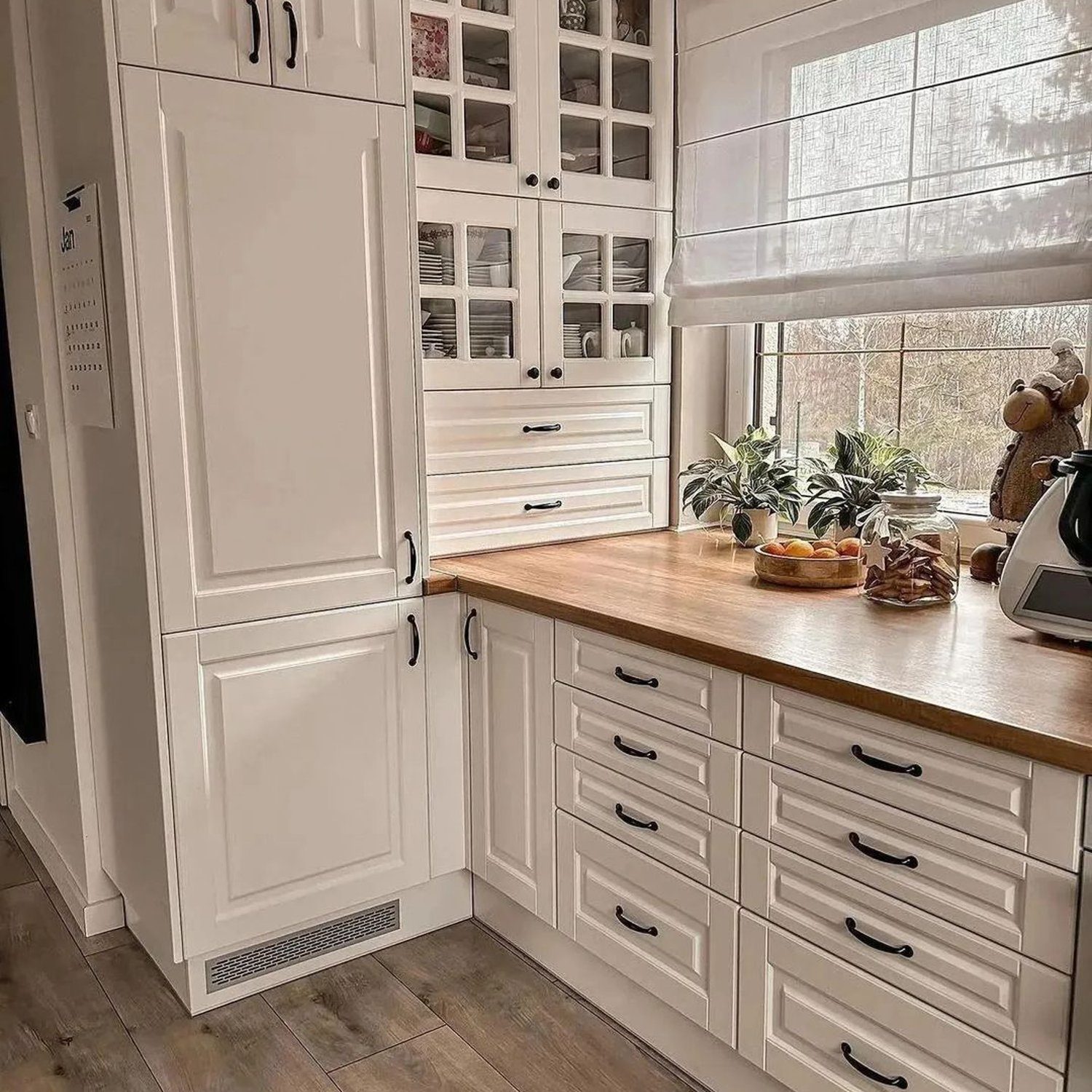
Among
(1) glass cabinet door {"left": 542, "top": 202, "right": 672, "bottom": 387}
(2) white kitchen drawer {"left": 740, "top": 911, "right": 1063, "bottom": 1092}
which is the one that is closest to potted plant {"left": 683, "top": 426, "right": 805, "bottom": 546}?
(1) glass cabinet door {"left": 542, "top": 202, "right": 672, "bottom": 387}

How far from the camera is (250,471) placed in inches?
87.8

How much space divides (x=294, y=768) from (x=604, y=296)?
1.41 metres

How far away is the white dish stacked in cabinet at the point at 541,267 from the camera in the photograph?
8.56 feet

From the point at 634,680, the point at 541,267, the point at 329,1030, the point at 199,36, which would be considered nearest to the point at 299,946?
the point at 329,1030

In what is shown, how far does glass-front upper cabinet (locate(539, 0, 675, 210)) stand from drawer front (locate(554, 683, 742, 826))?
132cm

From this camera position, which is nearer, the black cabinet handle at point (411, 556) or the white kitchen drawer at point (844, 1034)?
the white kitchen drawer at point (844, 1034)

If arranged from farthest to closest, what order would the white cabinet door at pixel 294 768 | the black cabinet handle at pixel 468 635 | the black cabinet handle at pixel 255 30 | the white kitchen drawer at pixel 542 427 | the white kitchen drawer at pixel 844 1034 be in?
1. the white kitchen drawer at pixel 542 427
2. the black cabinet handle at pixel 468 635
3. the white cabinet door at pixel 294 768
4. the black cabinet handle at pixel 255 30
5. the white kitchen drawer at pixel 844 1034

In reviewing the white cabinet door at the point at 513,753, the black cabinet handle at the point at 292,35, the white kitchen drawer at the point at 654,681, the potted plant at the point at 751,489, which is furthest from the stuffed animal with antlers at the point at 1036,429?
the black cabinet handle at the point at 292,35

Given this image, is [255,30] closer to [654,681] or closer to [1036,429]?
[654,681]

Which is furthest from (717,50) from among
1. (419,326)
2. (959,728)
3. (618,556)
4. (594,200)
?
(959,728)

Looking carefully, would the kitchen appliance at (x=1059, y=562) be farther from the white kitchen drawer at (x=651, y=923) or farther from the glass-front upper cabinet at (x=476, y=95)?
the glass-front upper cabinet at (x=476, y=95)

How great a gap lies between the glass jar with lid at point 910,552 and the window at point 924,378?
0.25 metres

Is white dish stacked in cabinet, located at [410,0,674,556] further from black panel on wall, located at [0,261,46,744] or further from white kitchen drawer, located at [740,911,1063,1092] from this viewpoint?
white kitchen drawer, located at [740,911,1063,1092]

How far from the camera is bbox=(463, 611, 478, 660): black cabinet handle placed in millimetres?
2535
